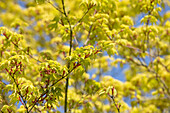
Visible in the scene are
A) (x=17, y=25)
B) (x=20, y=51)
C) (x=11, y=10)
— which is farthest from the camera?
(x=11, y=10)

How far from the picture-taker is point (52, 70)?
242 centimetres

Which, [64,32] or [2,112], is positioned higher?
[64,32]

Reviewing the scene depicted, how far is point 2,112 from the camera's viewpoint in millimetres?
2521

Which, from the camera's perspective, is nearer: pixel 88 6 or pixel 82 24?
pixel 88 6

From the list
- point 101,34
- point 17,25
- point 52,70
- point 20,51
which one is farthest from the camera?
point 17,25

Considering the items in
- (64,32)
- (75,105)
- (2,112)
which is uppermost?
(64,32)

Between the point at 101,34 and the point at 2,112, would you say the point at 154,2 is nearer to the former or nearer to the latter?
the point at 101,34

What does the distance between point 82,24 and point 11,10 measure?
248 inches

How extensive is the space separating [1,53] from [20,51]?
15.2 inches

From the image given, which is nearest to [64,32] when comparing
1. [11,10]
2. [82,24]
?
[82,24]

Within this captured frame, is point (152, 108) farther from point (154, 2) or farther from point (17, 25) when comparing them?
point (17, 25)

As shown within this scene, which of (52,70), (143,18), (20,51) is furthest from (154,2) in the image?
(20,51)

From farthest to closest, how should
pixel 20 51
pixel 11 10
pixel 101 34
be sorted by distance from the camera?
pixel 11 10 → pixel 101 34 → pixel 20 51

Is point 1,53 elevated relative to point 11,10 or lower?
lower
